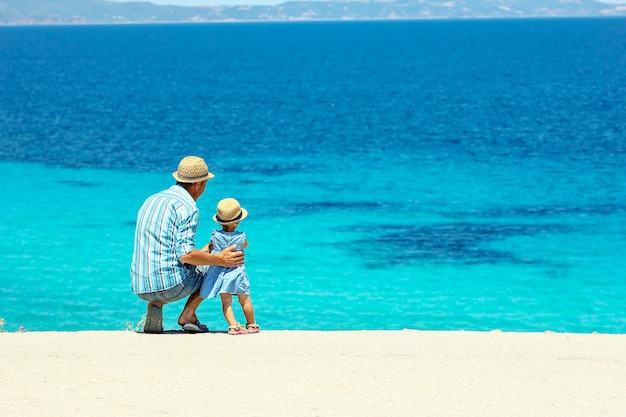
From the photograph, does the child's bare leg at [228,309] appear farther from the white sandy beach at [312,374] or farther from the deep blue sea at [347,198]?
the deep blue sea at [347,198]

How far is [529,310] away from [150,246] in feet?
31.9

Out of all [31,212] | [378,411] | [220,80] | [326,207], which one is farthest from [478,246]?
[220,80]

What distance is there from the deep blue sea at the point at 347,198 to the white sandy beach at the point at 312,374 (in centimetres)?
669

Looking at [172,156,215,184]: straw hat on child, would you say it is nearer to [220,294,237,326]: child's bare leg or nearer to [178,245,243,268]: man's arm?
[178,245,243,268]: man's arm

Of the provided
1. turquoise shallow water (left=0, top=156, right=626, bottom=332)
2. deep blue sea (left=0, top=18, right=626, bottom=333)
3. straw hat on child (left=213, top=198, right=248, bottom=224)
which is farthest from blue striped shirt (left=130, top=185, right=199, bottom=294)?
turquoise shallow water (left=0, top=156, right=626, bottom=332)

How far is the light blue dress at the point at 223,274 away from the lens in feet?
27.2

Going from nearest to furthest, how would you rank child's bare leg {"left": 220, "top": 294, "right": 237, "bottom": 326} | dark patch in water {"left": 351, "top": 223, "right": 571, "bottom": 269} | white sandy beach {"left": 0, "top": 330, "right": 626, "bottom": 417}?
white sandy beach {"left": 0, "top": 330, "right": 626, "bottom": 417}, child's bare leg {"left": 220, "top": 294, "right": 237, "bottom": 326}, dark patch in water {"left": 351, "top": 223, "right": 571, "bottom": 269}

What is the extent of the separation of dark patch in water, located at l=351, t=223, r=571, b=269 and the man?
1083 centimetres

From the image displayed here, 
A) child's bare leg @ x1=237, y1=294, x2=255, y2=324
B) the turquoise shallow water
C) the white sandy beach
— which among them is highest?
the turquoise shallow water

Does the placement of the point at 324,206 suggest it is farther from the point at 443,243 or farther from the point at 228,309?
the point at 228,309

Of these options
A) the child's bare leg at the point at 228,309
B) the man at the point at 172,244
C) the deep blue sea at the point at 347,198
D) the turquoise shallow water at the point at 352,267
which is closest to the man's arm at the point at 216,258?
the man at the point at 172,244

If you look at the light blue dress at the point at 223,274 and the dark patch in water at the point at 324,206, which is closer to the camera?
the light blue dress at the point at 223,274

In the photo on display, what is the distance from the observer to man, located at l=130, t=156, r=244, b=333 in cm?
803

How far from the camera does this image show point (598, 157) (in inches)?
1383
